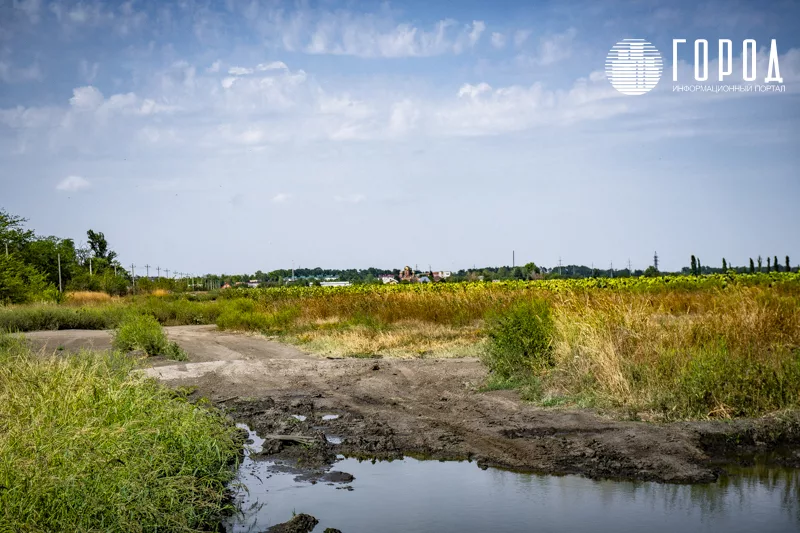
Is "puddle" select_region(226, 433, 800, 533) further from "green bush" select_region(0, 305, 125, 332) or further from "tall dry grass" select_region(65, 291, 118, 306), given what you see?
"tall dry grass" select_region(65, 291, 118, 306)

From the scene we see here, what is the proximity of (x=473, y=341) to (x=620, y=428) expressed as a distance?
10.8 meters

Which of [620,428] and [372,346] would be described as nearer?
[620,428]

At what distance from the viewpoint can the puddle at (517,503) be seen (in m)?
7.63

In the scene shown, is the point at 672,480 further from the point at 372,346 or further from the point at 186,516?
the point at 372,346

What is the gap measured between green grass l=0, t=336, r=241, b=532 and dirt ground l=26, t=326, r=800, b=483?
→ 7.00 ft

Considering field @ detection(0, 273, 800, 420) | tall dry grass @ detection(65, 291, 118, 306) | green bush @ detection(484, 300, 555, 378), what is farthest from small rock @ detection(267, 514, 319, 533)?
tall dry grass @ detection(65, 291, 118, 306)

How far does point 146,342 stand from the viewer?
66.7 feet

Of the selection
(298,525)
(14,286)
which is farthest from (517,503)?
(14,286)

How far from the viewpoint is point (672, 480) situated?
8609mm

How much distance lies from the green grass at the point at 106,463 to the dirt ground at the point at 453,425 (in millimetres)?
2134

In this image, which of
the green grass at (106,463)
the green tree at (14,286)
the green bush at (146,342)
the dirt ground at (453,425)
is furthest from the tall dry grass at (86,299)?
the green grass at (106,463)

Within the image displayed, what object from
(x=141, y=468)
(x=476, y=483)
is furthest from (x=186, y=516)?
(x=476, y=483)

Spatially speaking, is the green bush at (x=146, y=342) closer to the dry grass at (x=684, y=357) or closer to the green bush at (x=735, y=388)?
the dry grass at (x=684, y=357)

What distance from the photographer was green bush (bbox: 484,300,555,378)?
14484mm
